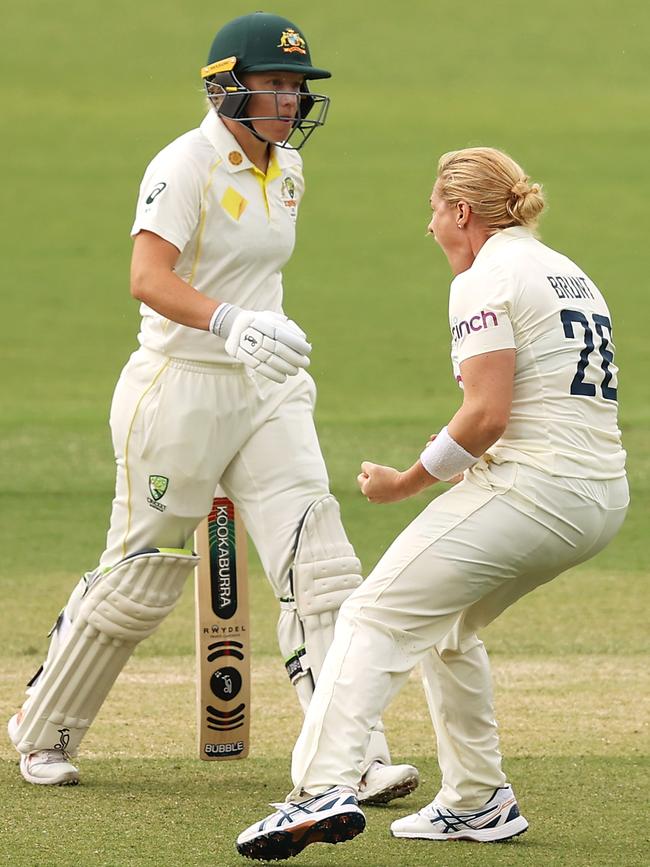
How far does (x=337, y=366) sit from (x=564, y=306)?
1124 cm

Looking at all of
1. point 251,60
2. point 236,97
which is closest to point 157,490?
point 236,97

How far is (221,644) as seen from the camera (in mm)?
4699

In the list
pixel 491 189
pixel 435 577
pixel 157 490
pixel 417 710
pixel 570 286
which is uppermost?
pixel 491 189

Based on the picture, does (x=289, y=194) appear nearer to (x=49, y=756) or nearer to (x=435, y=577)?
(x=435, y=577)

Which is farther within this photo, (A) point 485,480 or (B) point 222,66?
(B) point 222,66

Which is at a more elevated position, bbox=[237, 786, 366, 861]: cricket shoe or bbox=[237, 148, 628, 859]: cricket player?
bbox=[237, 148, 628, 859]: cricket player

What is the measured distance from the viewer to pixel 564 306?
145 inches

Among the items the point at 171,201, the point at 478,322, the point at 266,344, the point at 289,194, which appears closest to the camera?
the point at 478,322

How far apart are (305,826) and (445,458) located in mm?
795

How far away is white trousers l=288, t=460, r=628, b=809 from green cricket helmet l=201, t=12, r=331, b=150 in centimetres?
126

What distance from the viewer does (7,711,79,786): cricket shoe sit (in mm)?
4492

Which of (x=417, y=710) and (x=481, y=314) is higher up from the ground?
(x=481, y=314)

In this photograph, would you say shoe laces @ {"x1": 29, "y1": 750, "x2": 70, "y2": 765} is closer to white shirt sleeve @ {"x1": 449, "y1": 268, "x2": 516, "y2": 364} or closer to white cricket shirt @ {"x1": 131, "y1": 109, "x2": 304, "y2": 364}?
white cricket shirt @ {"x1": 131, "y1": 109, "x2": 304, "y2": 364}

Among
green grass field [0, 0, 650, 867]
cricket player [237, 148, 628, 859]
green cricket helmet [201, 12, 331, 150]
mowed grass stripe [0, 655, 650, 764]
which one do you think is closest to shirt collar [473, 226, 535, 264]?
cricket player [237, 148, 628, 859]
